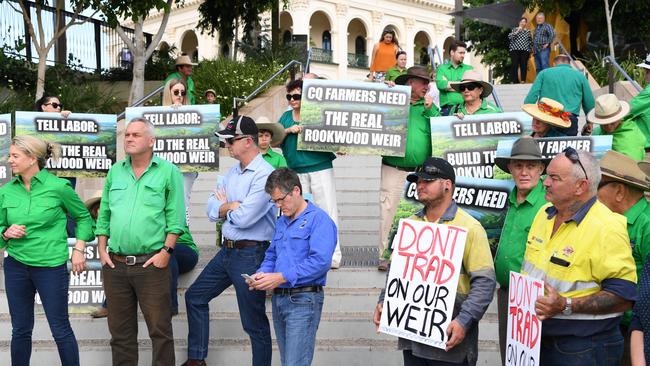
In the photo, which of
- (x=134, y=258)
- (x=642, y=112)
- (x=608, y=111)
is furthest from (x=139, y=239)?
(x=642, y=112)

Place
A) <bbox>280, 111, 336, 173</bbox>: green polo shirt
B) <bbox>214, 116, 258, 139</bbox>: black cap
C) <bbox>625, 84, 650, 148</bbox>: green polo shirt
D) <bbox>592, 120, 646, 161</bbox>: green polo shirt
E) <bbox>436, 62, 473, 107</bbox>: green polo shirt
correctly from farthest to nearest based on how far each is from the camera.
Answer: <bbox>436, 62, 473, 107</bbox>: green polo shirt < <bbox>280, 111, 336, 173</bbox>: green polo shirt < <bbox>625, 84, 650, 148</bbox>: green polo shirt < <bbox>592, 120, 646, 161</bbox>: green polo shirt < <bbox>214, 116, 258, 139</bbox>: black cap

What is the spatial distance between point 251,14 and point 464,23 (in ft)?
44.9

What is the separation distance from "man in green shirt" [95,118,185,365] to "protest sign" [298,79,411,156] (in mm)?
2260

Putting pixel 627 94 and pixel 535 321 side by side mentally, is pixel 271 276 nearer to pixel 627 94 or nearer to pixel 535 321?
pixel 535 321

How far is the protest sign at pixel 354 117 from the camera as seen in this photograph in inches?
336

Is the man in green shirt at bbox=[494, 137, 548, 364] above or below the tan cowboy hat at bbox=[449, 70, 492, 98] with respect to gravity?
below

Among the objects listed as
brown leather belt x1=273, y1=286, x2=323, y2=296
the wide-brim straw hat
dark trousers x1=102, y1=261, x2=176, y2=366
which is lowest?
dark trousers x1=102, y1=261, x2=176, y2=366

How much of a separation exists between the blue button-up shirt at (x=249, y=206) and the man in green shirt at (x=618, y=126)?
3.02m

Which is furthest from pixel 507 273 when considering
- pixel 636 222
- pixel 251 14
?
pixel 251 14

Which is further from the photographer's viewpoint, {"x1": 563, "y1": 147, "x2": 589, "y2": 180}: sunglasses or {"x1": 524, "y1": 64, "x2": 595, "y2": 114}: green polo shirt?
{"x1": 524, "y1": 64, "x2": 595, "y2": 114}: green polo shirt

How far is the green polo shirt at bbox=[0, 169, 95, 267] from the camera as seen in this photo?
21.7ft

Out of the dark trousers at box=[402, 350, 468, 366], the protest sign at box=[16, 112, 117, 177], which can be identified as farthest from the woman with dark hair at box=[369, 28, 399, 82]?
the dark trousers at box=[402, 350, 468, 366]

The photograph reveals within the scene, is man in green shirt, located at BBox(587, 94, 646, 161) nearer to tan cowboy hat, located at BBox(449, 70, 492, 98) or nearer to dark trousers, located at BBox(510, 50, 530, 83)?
tan cowboy hat, located at BBox(449, 70, 492, 98)

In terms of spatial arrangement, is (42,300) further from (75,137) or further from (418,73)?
(418,73)
